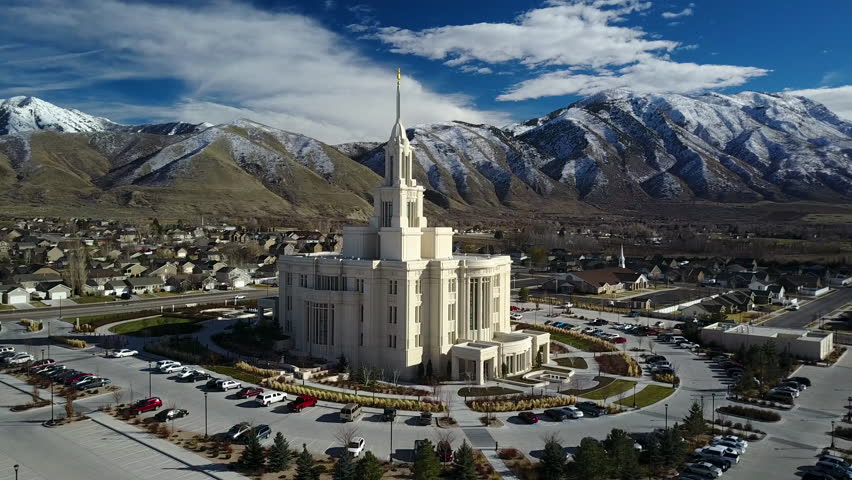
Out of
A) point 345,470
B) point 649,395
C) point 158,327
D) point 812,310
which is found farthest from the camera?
point 812,310

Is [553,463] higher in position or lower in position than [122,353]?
lower

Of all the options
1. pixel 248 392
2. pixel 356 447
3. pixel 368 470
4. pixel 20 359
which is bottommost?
pixel 356 447

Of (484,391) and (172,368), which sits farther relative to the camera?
(172,368)

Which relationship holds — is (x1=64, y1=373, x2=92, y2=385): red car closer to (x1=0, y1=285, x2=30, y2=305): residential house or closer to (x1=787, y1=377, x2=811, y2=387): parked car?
(x1=0, y1=285, x2=30, y2=305): residential house

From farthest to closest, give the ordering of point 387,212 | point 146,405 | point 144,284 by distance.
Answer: point 144,284, point 387,212, point 146,405

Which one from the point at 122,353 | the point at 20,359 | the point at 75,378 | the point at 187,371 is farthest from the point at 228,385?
the point at 20,359

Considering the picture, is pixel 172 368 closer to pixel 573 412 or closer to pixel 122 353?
pixel 122 353

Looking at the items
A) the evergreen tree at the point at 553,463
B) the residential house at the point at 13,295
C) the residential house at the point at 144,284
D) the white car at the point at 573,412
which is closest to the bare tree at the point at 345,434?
the evergreen tree at the point at 553,463
